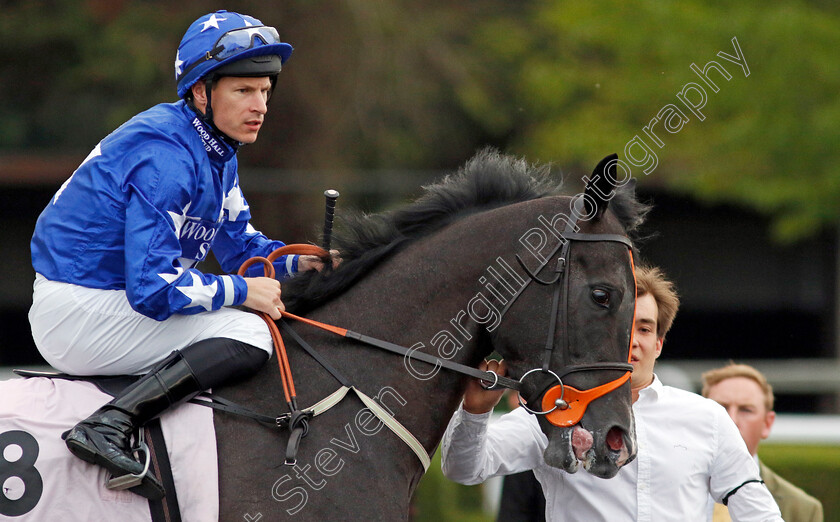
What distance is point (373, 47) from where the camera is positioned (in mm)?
12781

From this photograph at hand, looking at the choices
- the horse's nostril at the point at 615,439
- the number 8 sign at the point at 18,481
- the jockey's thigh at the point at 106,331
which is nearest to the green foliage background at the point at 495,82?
the horse's nostril at the point at 615,439

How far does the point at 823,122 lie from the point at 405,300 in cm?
801

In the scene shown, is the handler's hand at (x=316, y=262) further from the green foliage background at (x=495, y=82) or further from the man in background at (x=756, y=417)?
the green foliage background at (x=495, y=82)

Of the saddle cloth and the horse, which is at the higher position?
the horse

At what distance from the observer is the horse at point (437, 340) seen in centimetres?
291

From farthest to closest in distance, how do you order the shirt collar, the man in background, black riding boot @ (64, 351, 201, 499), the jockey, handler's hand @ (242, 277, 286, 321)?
the man in background, the shirt collar, handler's hand @ (242, 277, 286, 321), the jockey, black riding boot @ (64, 351, 201, 499)

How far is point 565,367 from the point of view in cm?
295

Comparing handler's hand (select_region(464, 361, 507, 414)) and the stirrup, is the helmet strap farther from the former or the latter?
handler's hand (select_region(464, 361, 507, 414))

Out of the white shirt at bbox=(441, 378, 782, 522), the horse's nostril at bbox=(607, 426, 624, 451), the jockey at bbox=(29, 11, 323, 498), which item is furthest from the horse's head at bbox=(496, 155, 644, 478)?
the jockey at bbox=(29, 11, 323, 498)

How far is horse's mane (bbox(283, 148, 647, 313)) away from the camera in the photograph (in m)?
3.21

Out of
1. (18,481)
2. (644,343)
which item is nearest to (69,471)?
(18,481)

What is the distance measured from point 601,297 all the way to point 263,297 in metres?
1.07

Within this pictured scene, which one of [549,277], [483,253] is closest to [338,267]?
[483,253]

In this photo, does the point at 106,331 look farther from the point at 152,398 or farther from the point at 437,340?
the point at 437,340
